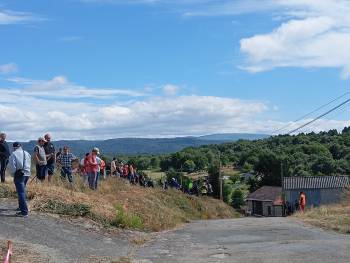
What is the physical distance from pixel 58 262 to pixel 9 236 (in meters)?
1.81

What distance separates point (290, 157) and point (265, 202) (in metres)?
6.79

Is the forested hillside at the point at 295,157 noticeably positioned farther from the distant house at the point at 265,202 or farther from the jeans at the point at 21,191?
the jeans at the point at 21,191

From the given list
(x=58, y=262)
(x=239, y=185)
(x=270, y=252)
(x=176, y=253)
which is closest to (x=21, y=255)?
(x=58, y=262)

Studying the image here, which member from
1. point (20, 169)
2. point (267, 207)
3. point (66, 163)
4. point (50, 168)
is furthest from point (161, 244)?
point (267, 207)

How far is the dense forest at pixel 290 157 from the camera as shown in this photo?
7006cm

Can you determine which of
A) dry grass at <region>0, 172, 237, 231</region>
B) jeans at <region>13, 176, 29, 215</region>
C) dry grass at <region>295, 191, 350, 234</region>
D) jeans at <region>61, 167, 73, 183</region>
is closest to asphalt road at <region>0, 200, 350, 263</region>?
jeans at <region>13, 176, 29, 215</region>

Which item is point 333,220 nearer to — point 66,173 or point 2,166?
point 66,173

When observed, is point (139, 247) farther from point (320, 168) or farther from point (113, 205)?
point (320, 168)

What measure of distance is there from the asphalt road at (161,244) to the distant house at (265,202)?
5703 centimetres

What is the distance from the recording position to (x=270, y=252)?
11203 millimetres

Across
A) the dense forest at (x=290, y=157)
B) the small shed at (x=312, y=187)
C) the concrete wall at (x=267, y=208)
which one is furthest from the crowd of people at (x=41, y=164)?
the concrete wall at (x=267, y=208)

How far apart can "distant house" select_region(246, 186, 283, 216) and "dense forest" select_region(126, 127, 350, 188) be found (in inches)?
138

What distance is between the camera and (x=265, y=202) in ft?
244

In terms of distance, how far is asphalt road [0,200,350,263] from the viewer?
1043cm
